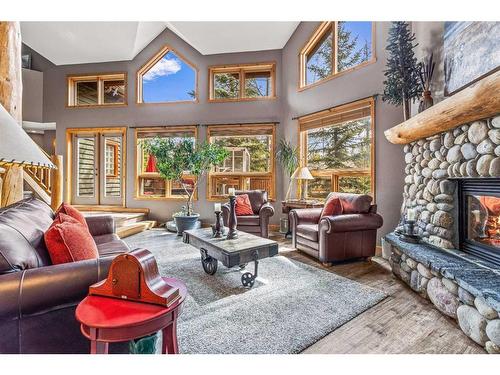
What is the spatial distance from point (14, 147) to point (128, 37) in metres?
5.60

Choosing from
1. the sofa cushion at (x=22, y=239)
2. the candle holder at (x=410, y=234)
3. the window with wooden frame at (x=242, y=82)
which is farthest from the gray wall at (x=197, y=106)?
the sofa cushion at (x=22, y=239)

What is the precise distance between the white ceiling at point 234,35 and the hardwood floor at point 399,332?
4.99m

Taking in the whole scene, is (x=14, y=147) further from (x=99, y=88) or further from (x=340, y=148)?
(x=99, y=88)

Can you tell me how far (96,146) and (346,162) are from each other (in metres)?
5.65

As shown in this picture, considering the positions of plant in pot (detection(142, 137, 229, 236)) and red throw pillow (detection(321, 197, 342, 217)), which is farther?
plant in pot (detection(142, 137, 229, 236))

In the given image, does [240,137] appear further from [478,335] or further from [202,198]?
[478,335]

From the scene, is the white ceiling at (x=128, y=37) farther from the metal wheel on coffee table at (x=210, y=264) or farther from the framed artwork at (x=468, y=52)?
the metal wheel on coffee table at (x=210, y=264)

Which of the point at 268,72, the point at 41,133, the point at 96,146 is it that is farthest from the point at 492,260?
the point at 41,133

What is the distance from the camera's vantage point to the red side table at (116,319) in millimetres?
967

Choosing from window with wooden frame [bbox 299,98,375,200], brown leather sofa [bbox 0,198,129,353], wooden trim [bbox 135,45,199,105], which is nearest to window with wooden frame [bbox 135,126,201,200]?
wooden trim [bbox 135,45,199,105]

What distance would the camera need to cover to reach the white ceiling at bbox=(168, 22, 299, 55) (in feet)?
16.3

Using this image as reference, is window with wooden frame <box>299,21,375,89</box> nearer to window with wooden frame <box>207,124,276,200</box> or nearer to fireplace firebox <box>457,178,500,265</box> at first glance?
window with wooden frame <box>207,124,276,200</box>

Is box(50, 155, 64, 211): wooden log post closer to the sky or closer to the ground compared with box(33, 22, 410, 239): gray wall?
closer to the ground
